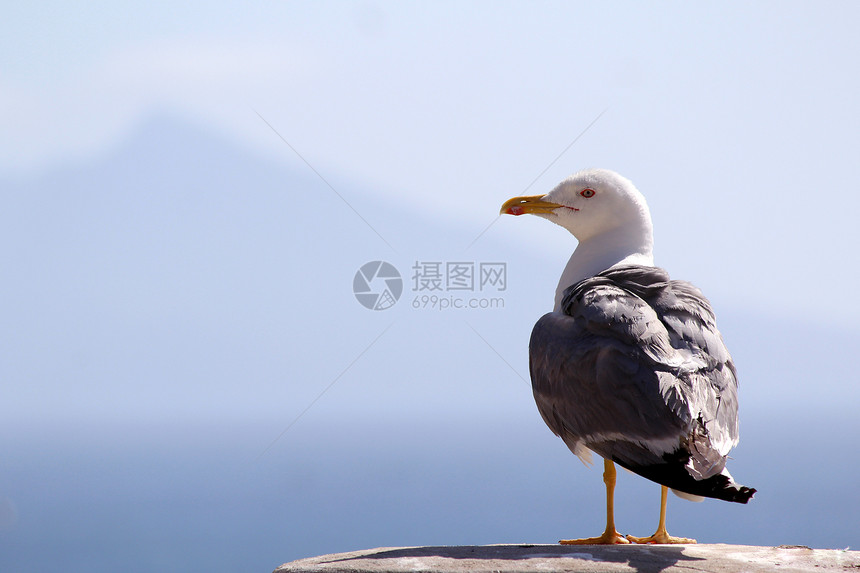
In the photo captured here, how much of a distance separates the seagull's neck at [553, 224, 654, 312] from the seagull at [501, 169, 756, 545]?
2.9 inches

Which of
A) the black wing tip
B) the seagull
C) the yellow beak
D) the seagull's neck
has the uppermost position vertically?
the yellow beak

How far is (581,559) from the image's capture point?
5719 millimetres

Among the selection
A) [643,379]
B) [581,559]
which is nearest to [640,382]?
[643,379]

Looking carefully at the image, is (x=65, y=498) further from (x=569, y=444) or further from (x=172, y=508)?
(x=569, y=444)

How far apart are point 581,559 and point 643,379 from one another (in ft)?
4.27

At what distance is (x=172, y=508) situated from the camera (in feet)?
403

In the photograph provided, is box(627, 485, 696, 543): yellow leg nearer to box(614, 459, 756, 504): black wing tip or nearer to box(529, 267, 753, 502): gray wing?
box(529, 267, 753, 502): gray wing

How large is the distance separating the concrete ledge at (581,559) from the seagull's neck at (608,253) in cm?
253

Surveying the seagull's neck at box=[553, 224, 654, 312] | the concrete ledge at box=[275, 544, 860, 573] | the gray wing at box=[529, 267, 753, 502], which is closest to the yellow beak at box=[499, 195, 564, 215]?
the seagull's neck at box=[553, 224, 654, 312]

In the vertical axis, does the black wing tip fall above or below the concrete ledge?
above

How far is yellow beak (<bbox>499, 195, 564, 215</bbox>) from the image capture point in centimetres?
855

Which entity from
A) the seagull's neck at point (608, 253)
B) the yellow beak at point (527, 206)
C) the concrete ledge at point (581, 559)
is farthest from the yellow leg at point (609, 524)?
the yellow beak at point (527, 206)

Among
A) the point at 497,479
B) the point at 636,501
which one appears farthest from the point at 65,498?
the point at 636,501

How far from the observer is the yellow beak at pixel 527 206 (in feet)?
28.0
